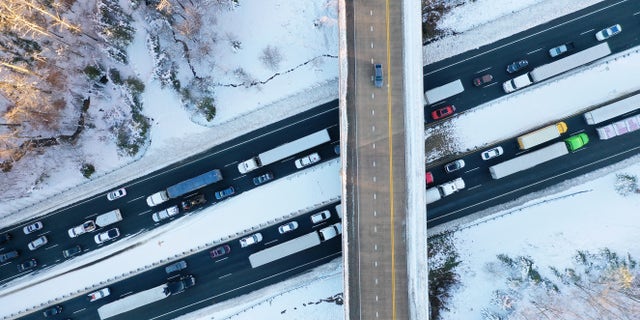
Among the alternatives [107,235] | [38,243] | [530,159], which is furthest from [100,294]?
[530,159]

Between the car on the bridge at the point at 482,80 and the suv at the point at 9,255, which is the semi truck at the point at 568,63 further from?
the suv at the point at 9,255

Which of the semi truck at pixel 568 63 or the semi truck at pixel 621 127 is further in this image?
the semi truck at pixel 568 63

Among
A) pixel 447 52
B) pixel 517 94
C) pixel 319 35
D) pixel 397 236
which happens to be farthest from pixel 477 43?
pixel 397 236

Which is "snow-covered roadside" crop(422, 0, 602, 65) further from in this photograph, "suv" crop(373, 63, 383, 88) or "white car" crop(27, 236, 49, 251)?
"white car" crop(27, 236, 49, 251)

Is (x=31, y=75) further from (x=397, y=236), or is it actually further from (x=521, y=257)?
(x=521, y=257)

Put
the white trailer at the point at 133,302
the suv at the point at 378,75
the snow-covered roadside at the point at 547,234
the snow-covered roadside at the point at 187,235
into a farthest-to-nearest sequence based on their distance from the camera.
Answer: the snow-covered roadside at the point at 187,235 < the white trailer at the point at 133,302 < the snow-covered roadside at the point at 547,234 < the suv at the point at 378,75

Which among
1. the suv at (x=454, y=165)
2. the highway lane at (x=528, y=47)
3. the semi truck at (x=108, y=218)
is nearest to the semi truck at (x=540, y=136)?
the highway lane at (x=528, y=47)

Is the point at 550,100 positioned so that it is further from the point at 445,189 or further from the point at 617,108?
the point at 445,189
